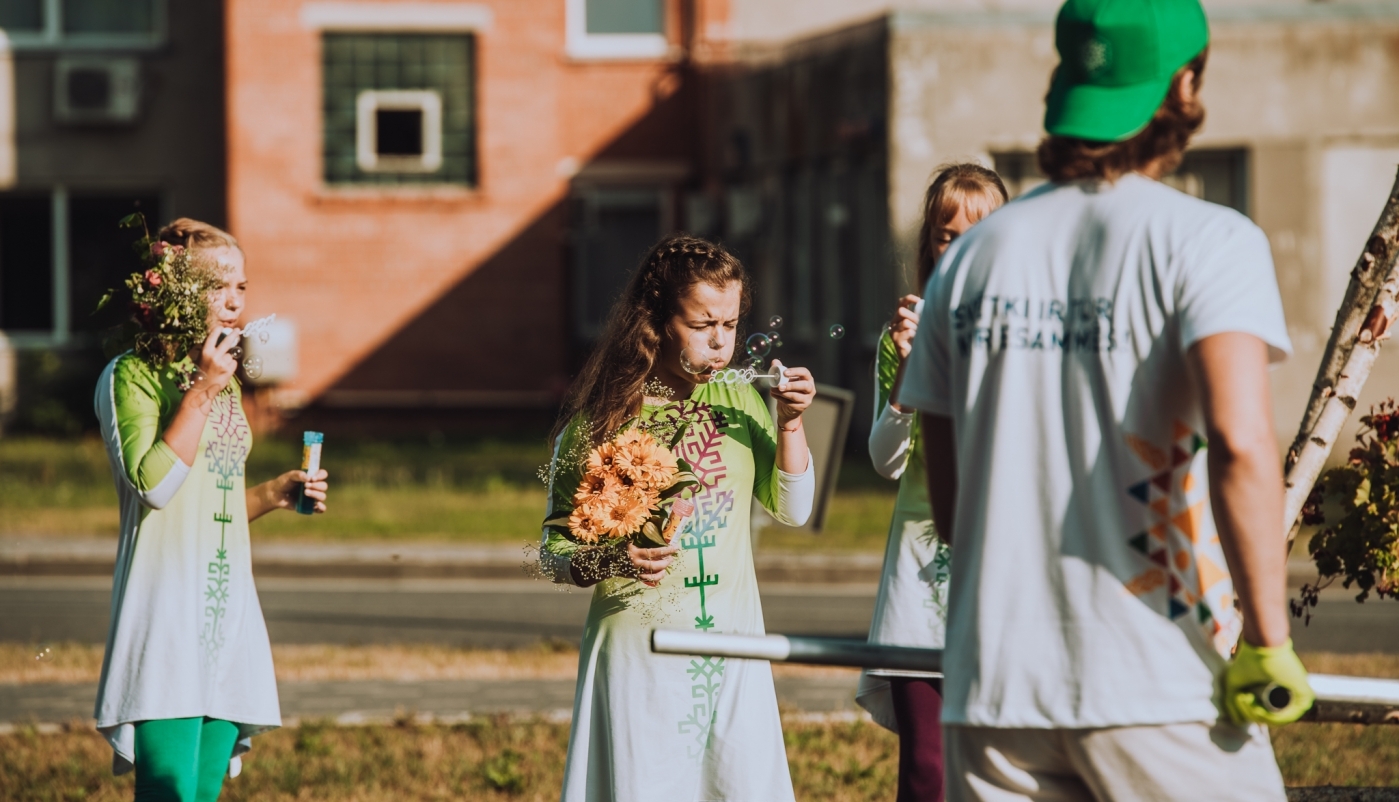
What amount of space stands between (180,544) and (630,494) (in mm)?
1292

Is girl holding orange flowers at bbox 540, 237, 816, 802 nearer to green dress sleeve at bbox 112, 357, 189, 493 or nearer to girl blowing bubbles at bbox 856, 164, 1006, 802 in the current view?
girl blowing bubbles at bbox 856, 164, 1006, 802

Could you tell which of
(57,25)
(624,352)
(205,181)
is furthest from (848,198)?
(624,352)

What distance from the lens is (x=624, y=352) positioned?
3.84 m

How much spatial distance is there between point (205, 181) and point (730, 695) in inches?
947

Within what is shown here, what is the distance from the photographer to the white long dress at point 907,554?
14.1 feet

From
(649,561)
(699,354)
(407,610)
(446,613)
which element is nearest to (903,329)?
(699,354)

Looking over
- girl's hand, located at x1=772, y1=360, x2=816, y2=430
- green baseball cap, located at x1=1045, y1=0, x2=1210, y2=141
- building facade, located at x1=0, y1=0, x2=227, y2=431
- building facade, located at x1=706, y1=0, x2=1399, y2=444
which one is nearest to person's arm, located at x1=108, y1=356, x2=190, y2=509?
girl's hand, located at x1=772, y1=360, x2=816, y2=430

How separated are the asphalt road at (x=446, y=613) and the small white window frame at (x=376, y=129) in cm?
1218

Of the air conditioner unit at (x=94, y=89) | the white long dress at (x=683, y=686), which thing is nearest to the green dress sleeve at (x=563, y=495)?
the white long dress at (x=683, y=686)

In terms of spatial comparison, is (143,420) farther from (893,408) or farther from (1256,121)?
(1256,121)

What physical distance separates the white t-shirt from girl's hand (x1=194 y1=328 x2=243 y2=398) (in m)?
2.11

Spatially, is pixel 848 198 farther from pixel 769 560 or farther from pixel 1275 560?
pixel 1275 560

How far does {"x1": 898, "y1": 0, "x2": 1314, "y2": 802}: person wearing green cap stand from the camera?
2436 millimetres

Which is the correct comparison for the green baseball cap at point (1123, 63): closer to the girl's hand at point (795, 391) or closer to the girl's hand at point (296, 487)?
the girl's hand at point (795, 391)
